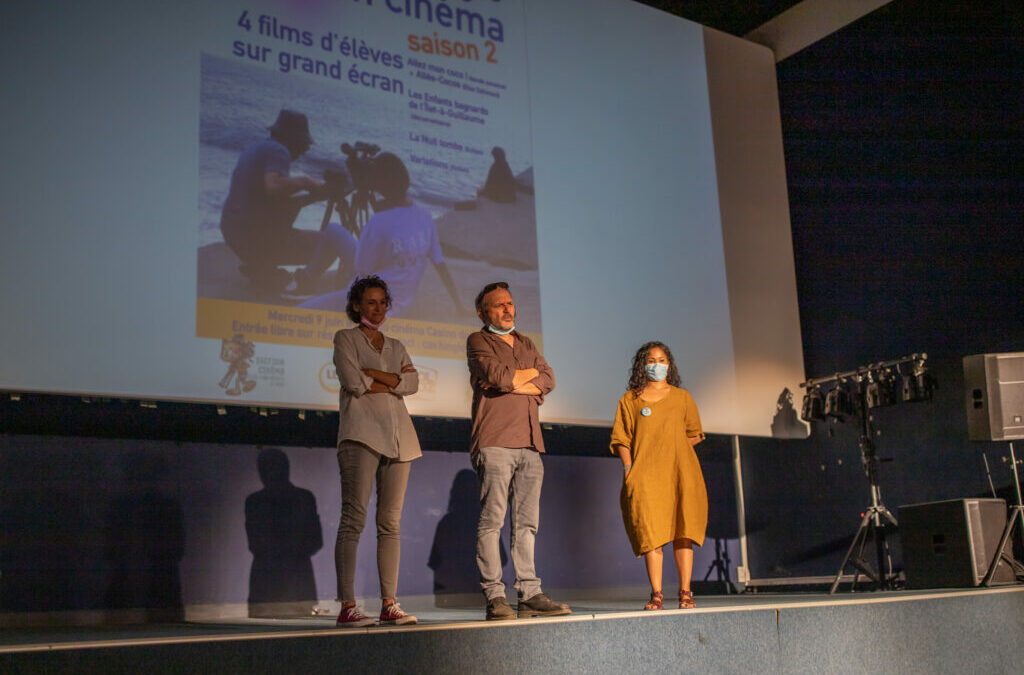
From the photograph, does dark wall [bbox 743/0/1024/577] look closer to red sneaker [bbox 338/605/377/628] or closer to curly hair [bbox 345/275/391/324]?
curly hair [bbox 345/275/391/324]

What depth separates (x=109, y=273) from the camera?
4.22 m

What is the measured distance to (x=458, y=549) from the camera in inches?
215

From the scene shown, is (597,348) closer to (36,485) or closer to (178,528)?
(178,528)

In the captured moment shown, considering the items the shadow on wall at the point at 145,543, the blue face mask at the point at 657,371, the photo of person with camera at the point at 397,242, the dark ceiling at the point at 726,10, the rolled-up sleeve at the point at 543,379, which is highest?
the dark ceiling at the point at 726,10

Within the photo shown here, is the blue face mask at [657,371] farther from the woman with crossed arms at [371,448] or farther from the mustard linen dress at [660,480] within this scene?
the woman with crossed arms at [371,448]

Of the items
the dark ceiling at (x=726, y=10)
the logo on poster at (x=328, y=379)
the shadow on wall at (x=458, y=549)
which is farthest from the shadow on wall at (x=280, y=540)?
the dark ceiling at (x=726, y=10)

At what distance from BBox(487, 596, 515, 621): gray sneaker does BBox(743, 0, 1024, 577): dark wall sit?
136 inches

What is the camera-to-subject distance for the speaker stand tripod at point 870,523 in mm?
5473

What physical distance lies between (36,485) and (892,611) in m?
3.56

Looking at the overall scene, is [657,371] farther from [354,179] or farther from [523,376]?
[354,179]

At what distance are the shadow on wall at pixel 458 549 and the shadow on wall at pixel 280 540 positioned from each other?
2.27ft

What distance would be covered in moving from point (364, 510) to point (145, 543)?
191 cm

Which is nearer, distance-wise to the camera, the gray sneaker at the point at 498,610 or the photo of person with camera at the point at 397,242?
the gray sneaker at the point at 498,610

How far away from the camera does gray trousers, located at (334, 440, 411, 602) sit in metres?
3.12
